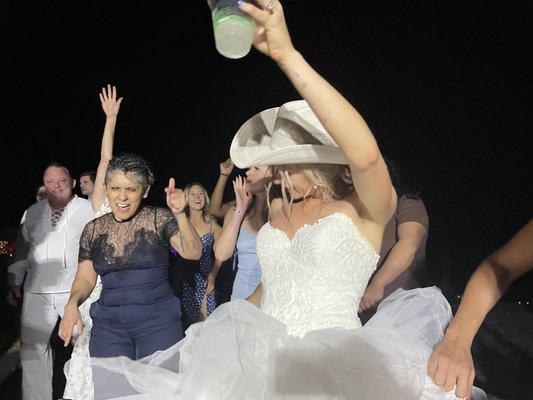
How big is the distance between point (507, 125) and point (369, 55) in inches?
103

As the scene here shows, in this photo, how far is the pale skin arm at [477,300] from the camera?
1396 millimetres

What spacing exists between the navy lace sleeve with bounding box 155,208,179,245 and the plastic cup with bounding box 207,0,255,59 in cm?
220

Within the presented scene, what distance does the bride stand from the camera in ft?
4.69

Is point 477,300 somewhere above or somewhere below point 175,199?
below

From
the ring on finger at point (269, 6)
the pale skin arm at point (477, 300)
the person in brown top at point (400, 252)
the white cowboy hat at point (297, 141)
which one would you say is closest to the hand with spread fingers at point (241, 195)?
the person in brown top at point (400, 252)

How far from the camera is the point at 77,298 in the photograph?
10.6ft

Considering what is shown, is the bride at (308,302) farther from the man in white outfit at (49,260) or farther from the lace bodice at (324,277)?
the man in white outfit at (49,260)

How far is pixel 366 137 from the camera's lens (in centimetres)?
144

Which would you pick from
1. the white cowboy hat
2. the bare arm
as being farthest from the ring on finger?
the bare arm

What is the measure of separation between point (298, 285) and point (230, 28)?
1.06 meters

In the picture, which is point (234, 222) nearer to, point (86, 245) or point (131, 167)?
point (131, 167)

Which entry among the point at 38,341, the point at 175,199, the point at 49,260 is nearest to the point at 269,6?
the point at 175,199

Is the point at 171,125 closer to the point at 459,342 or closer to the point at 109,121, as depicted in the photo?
the point at 109,121
